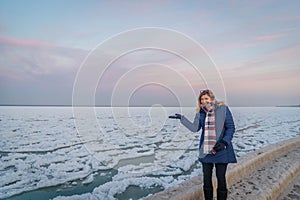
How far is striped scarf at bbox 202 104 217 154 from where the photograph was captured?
2.33m

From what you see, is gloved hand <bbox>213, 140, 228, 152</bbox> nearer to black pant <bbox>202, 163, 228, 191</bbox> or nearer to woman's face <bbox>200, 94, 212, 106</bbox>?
black pant <bbox>202, 163, 228, 191</bbox>

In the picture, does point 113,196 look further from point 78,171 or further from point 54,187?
point 78,171

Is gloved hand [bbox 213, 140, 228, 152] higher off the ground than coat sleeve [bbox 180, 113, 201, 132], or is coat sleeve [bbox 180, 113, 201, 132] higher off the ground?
coat sleeve [bbox 180, 113, 201, 132]

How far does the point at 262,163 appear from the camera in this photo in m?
4.36

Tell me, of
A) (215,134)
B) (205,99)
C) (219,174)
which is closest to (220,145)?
(215,134)

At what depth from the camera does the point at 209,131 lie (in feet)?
7.69

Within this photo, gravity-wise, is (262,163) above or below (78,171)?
above

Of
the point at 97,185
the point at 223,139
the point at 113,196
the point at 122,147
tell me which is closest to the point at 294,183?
the point at 223,139

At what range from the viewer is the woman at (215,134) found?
2293 mm

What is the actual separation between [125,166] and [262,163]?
12.2 feet

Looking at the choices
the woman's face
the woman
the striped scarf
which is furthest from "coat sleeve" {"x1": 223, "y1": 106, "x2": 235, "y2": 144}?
the woman's face

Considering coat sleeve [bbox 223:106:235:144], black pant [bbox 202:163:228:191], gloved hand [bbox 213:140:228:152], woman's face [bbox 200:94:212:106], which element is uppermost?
woman's face [bbox 200:94:212:106]

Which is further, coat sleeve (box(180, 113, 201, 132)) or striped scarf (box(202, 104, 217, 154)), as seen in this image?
coat sleeve (box(180, 113, 201, 132))

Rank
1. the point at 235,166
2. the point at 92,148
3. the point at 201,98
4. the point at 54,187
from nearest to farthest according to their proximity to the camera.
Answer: the point at 201,98
the point at 235,166
the point at 54,187
the point at 92,148
